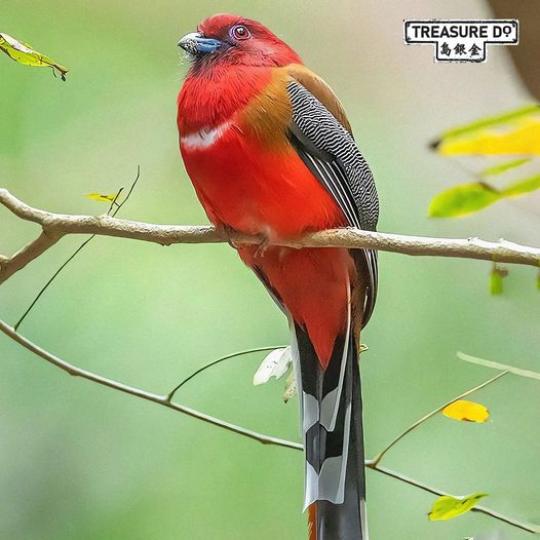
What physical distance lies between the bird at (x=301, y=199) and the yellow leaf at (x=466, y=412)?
0.17m

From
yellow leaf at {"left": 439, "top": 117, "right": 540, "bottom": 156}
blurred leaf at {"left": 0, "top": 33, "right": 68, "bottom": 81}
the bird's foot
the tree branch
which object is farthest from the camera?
the bird's foot

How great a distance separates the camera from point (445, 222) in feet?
5.40

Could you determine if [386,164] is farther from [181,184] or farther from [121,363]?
[121,363]

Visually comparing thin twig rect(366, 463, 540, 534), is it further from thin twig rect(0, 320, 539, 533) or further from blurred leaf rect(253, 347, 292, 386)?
blurred leaf rect(253, 347, 292, 386)

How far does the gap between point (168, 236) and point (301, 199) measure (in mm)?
252

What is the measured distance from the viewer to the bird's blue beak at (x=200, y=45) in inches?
59.4

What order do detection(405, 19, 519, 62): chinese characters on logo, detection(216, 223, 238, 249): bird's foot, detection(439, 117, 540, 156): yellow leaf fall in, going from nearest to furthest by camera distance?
detection(439, 117, 540, 156): yellow leaf < detection(216, 223, 238, 249): bird's foot < detection(405, 19, 519, 62): chinese characters on logo

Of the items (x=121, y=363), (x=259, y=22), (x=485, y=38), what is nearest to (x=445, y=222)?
(x=485, y=38)

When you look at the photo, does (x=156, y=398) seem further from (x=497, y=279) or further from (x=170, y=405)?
(x=497, y=279)

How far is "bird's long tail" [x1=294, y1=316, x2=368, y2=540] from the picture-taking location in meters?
1.45

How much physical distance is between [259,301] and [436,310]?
379 millimetres

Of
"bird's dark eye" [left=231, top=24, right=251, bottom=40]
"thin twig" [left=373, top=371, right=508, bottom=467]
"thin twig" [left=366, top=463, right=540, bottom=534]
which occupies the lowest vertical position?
"thin twig" [left=366, top=463, right=540, bottom=534]

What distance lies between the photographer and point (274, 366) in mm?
1559

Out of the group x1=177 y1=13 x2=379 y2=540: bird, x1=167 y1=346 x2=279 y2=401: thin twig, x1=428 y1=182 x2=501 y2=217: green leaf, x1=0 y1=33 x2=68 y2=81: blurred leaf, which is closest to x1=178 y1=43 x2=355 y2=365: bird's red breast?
x1=177 y1=13 x2=379 y2=540: bird
